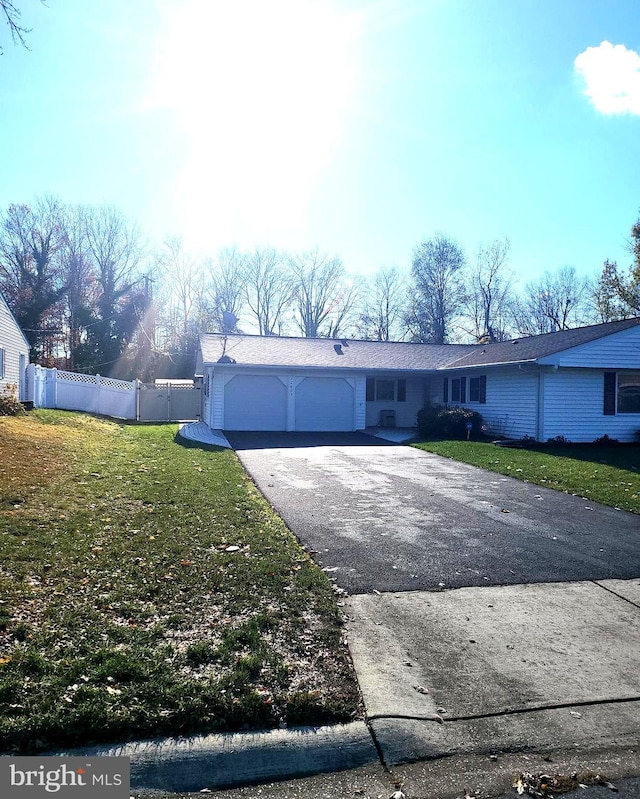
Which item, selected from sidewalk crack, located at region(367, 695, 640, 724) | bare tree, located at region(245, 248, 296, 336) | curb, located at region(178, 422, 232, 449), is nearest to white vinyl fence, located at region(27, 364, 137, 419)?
curb, located at region(178, 422, 232, 449)

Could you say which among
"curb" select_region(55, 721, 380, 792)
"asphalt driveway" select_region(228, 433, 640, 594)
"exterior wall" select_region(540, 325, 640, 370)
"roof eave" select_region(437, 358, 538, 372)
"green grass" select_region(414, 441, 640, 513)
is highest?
"exterior wall" select_region(540, 325, 640, 370)

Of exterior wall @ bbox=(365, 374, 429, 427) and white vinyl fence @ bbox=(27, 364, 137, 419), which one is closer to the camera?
white vinyl fence @ bbox=(27, 364, 137, 419)

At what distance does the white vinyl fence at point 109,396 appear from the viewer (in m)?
21.4

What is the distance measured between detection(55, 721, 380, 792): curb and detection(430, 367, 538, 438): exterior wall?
15581mm

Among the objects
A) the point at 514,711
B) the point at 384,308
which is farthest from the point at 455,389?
the point at 384,308

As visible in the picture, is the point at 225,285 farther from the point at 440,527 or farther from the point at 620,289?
the point at 440,527

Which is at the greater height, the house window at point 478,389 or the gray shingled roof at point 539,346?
the gray shingled roof at point 539,346

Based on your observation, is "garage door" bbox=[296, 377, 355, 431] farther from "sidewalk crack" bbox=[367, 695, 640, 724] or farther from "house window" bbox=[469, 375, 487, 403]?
"sidewalk crack" bbox=[367, 695, 640, 724]

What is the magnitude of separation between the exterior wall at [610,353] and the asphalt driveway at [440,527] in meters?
6.52

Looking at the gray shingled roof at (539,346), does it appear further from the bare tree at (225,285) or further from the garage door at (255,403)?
the bare tree at (225,285)

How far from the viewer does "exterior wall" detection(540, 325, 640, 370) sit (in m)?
16.4

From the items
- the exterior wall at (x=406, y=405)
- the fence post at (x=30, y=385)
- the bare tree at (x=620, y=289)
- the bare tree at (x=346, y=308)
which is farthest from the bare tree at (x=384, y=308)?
the fence post at (x=30, y=385)

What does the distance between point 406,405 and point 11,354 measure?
50.8 ft

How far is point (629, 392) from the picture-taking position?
1747 centimetres
